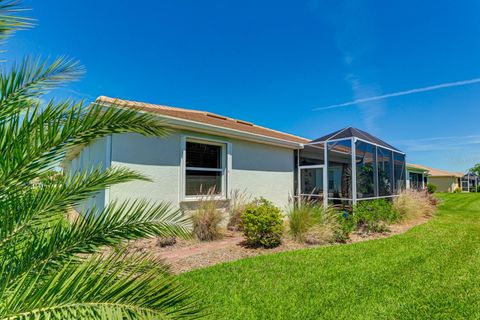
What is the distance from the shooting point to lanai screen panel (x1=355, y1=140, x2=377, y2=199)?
32.1ft

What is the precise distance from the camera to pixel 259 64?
14.3m

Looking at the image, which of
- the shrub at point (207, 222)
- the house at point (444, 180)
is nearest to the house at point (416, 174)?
the house at point (444, 180)

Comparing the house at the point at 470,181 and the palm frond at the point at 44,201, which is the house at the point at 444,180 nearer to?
the house at the point at 470,181

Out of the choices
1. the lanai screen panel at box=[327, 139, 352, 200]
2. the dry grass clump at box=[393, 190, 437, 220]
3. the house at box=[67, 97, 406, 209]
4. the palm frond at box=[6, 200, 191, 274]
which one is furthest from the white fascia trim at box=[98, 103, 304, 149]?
the dry grass clump at box=[393, 190, 437, 220]

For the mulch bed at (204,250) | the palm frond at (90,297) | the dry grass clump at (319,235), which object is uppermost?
the palm frond at (90,297)

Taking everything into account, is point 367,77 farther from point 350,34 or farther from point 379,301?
point 379,301

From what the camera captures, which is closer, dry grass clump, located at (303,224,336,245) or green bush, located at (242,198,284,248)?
green bush, located at (242,198,284,248)

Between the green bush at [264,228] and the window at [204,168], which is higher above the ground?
the window at [204,168]

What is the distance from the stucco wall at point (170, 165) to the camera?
657 cm

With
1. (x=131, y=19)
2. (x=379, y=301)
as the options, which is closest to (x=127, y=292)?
(x=379, y=301)

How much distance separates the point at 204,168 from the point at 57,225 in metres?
6.10

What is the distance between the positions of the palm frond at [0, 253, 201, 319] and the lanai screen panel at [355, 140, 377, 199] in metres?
9.46

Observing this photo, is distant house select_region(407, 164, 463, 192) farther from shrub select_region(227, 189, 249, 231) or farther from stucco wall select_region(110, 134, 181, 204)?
stucco wall select_region(110, 134, 181, 204)

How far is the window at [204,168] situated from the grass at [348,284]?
3423mm
